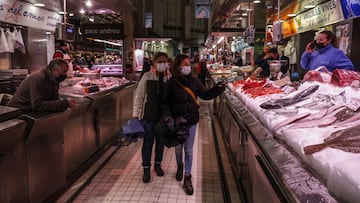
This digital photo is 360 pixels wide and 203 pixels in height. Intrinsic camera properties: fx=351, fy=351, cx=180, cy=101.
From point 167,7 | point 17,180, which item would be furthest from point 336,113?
point 167,7

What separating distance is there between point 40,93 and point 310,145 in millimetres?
2685

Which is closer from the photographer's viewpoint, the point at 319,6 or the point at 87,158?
the point at 87,158

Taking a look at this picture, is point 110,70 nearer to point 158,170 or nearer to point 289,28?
point 289,28

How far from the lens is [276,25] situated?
20.3ft

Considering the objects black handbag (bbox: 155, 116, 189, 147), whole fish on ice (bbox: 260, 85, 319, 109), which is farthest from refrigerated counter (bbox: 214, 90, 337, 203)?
black handbag (bbox: 155, 116, 189, 147)

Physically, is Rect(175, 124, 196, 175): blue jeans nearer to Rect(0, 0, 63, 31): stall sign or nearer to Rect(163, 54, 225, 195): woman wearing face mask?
Rect(163, 54, 225, 195): woman wearing face mask

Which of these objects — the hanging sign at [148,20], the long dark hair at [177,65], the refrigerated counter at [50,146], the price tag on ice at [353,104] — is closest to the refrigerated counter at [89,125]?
the refrigerated counter at [50,146]

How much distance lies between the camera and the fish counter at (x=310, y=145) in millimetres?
1317

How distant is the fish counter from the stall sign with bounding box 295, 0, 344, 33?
3.69 m

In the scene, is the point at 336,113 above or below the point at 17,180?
above

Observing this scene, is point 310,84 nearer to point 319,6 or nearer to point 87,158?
point 87,158

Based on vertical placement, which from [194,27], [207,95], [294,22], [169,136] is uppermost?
[194,27]

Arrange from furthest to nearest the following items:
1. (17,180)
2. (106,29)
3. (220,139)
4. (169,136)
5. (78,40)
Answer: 1. (78,40)
2. (106,29)
3. (220,139)
4. (169,136)
5. (17,180)

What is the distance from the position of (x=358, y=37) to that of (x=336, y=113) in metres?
4.99
